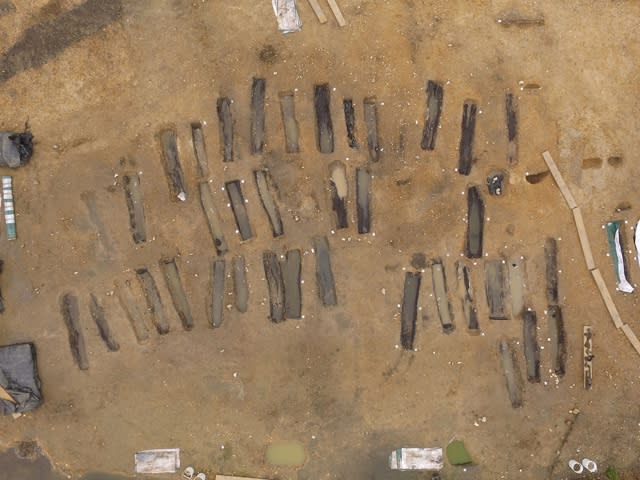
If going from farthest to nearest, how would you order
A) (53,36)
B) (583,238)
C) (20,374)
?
(583,238), (53,36), (20,374)

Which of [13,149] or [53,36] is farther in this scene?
[53,36]

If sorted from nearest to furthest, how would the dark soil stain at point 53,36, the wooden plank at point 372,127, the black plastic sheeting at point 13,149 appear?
1. the black plastic sheeting at point 13,149
2. the dark soil stain at point 53,36
3. the wooden plank at point 372,127

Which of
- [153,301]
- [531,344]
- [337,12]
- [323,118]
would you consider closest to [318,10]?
[337,12]

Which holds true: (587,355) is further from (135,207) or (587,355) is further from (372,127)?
(135,207)

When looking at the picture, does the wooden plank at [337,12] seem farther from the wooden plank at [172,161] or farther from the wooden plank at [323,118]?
the wooden plank at [172,161]

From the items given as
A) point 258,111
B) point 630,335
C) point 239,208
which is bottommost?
point 630,335

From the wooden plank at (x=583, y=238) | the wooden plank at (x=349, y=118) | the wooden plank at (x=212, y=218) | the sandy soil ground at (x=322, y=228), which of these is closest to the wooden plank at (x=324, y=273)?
the sandy soil ground at (x=322, y=228)

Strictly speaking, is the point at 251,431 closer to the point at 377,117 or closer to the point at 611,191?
the point at 377,117
